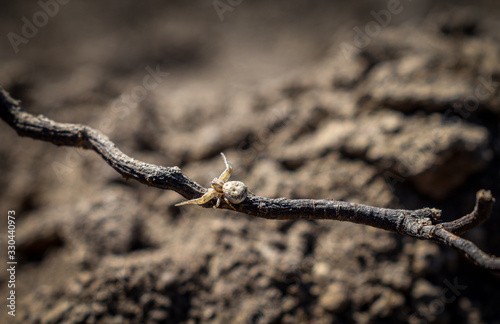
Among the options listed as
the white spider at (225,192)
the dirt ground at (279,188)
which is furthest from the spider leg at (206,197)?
the dirt ground at (279,188)

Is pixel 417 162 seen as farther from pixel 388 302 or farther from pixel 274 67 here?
pixel 274 67

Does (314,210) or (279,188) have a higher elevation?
(279,188)

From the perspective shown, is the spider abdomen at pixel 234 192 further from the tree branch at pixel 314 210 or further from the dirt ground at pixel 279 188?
the dirt ground at pixel 279 188

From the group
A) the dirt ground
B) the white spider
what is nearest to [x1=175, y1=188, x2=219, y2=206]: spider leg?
the white spider

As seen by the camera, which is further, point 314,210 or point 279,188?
point 279,188

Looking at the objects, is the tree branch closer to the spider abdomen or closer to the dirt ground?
the spider abdomen

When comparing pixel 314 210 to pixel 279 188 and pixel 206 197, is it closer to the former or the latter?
Result: pixel 206 197

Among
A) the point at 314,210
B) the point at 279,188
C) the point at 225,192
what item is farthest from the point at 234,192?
the point at 279,188
